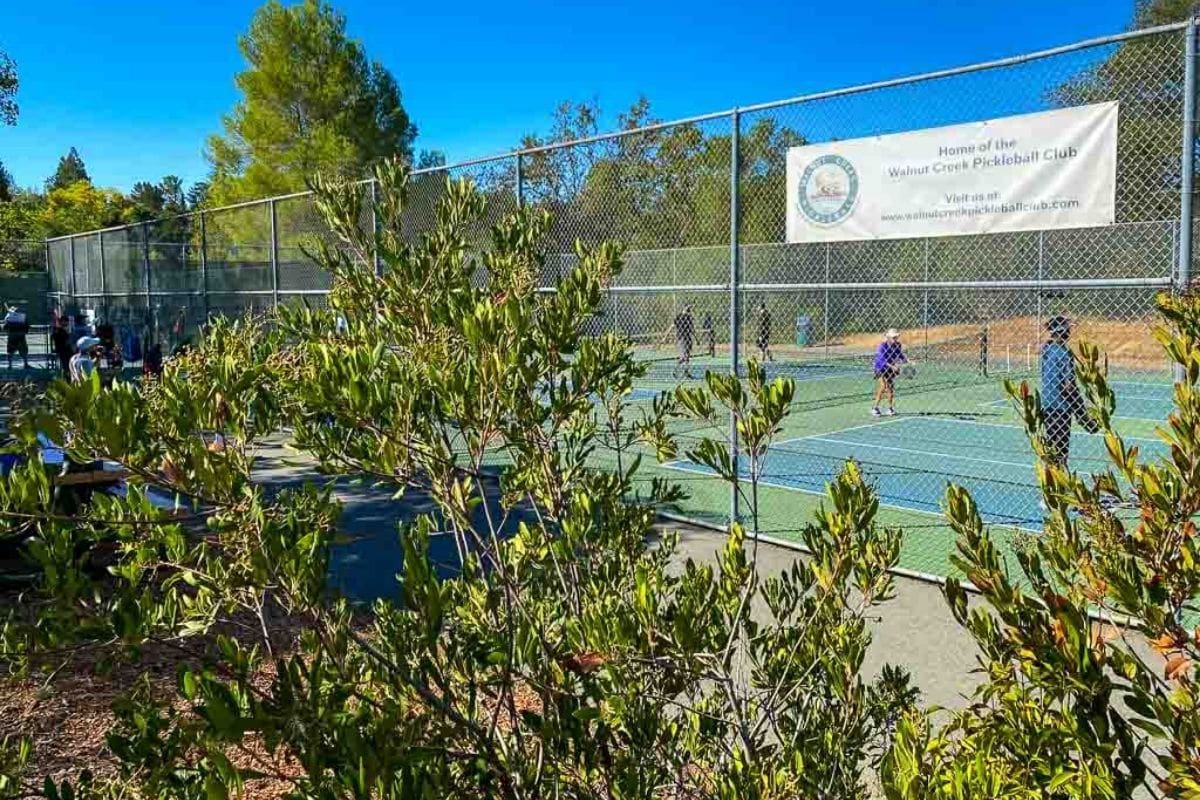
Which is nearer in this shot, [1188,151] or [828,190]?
[1188,151]

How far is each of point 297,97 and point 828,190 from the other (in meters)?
33.5

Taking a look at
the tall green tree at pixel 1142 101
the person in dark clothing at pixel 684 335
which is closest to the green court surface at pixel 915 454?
the person in dark clothing at pixel 684 335

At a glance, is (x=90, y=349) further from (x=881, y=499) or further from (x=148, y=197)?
(x=148, y=197)

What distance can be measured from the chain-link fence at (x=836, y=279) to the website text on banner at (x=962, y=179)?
0.90 feet

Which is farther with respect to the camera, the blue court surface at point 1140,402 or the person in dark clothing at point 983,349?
the person in dark clothing at point 983,349

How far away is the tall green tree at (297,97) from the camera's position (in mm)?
35031

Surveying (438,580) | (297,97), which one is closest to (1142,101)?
(438,580)

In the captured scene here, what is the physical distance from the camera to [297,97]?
35.8m

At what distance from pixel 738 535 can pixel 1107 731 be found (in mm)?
918

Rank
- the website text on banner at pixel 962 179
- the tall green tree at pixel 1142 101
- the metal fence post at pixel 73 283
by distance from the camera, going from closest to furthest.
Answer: the website text on banner at pixel 962 179, the tall green tree at pixel 1142 101, the metal fence post at pixel 73 283

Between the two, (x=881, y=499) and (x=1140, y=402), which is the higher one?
(x=1140, y=402)

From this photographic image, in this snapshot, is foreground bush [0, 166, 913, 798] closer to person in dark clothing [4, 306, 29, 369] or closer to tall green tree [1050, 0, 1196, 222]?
tall green tree [1050, 0, 1196, 222]

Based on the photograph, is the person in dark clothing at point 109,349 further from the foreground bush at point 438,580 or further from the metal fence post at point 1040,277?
the foreground bush at point 438,580

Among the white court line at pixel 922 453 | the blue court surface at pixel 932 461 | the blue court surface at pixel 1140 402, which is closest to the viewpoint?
the blue court surface at pixel 932 461
